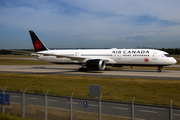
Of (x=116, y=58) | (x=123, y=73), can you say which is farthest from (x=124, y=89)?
(x=116, y=58)

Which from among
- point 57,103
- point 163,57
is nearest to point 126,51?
point 163,57

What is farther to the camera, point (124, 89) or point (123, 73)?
point (123, 73)

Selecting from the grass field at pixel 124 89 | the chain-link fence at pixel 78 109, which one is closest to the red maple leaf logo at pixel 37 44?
the grass field at pixel 124 89

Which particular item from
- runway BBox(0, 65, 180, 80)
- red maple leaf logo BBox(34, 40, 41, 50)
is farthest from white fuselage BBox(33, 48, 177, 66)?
red maple leaf logo BBox(34, 40, 41, 50)

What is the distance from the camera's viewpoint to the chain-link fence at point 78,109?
900 cm

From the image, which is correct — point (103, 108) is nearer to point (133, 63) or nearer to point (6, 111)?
point (6, 111)

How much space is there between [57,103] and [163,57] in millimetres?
28878

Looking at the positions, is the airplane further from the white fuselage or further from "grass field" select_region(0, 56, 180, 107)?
"grass field" select_region(0, 56, 180, 107)

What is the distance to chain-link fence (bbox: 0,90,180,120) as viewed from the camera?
29.5 feet

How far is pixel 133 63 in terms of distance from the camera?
3669 cm

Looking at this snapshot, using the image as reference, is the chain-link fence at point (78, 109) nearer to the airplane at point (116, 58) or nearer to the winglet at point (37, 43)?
the airplane at point (116, 58)

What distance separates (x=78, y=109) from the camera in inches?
392

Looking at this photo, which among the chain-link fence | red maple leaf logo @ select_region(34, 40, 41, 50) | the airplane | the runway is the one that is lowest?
the runway

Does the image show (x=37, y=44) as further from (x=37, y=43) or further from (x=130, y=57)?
(x=130, y=57)
